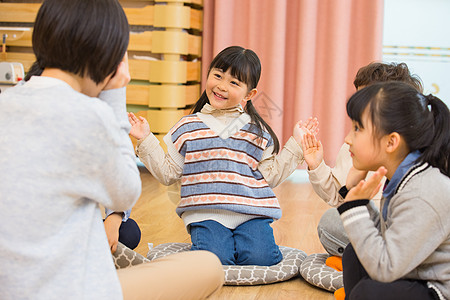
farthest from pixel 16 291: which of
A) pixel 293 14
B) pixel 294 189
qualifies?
pixel 293 14

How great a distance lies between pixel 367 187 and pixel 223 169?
0.74 m

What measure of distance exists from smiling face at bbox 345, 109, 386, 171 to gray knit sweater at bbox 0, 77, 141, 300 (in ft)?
1.83

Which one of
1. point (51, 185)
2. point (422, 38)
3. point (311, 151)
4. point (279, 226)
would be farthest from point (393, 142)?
point (422, 38)

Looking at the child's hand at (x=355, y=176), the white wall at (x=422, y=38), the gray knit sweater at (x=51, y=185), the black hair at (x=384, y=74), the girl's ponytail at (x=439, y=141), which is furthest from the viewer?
the white wall at (x=422, y=38)

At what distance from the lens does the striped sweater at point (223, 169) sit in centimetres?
179

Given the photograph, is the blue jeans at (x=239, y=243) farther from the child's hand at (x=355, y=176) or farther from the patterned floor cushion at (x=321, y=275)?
the child's hand at (x=355, y=176)

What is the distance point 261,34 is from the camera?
316 centimetres

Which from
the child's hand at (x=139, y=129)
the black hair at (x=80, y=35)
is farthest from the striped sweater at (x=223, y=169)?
the black hair at (x=80, y=35)

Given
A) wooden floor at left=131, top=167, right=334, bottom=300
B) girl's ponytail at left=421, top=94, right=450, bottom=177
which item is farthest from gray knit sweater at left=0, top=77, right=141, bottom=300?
wooden floor at left=131, top=167, right=334, bottom=300

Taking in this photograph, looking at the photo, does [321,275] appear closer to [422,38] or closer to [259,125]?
[259,125]

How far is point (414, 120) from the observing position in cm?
117

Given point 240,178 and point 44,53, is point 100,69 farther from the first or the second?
point 240,178

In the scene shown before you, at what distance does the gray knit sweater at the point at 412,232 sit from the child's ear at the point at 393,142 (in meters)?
0.06

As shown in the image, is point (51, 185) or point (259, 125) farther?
point (259, 125)
